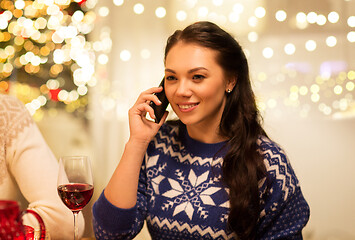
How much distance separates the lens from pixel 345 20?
8.76ft

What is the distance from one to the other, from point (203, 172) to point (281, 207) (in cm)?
31

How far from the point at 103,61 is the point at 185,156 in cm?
178

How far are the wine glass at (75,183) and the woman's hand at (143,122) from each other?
1.46ft

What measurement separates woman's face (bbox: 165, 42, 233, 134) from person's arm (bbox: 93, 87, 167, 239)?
0.42 feet

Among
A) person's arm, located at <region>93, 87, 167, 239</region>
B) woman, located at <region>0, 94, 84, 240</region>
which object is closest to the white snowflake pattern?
person's arm, located at <region>93, 87, 167, 239</region>

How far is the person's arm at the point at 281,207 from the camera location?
1.42m

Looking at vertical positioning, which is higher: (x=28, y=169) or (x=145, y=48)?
(x=145, y=48)

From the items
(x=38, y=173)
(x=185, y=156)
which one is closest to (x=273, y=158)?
(x=185, y=156)

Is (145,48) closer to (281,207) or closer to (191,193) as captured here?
(191,193)

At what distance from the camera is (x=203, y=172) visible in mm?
1524

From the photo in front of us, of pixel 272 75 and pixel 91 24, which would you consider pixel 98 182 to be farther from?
pixel 272 75

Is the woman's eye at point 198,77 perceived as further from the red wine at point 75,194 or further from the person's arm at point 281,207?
the red wine at point 75,194

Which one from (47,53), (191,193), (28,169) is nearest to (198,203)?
(191,193)

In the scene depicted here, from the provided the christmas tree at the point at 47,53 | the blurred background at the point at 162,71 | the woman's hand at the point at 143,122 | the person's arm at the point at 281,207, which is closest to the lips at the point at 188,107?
the woman's hand at the point at 143,122
